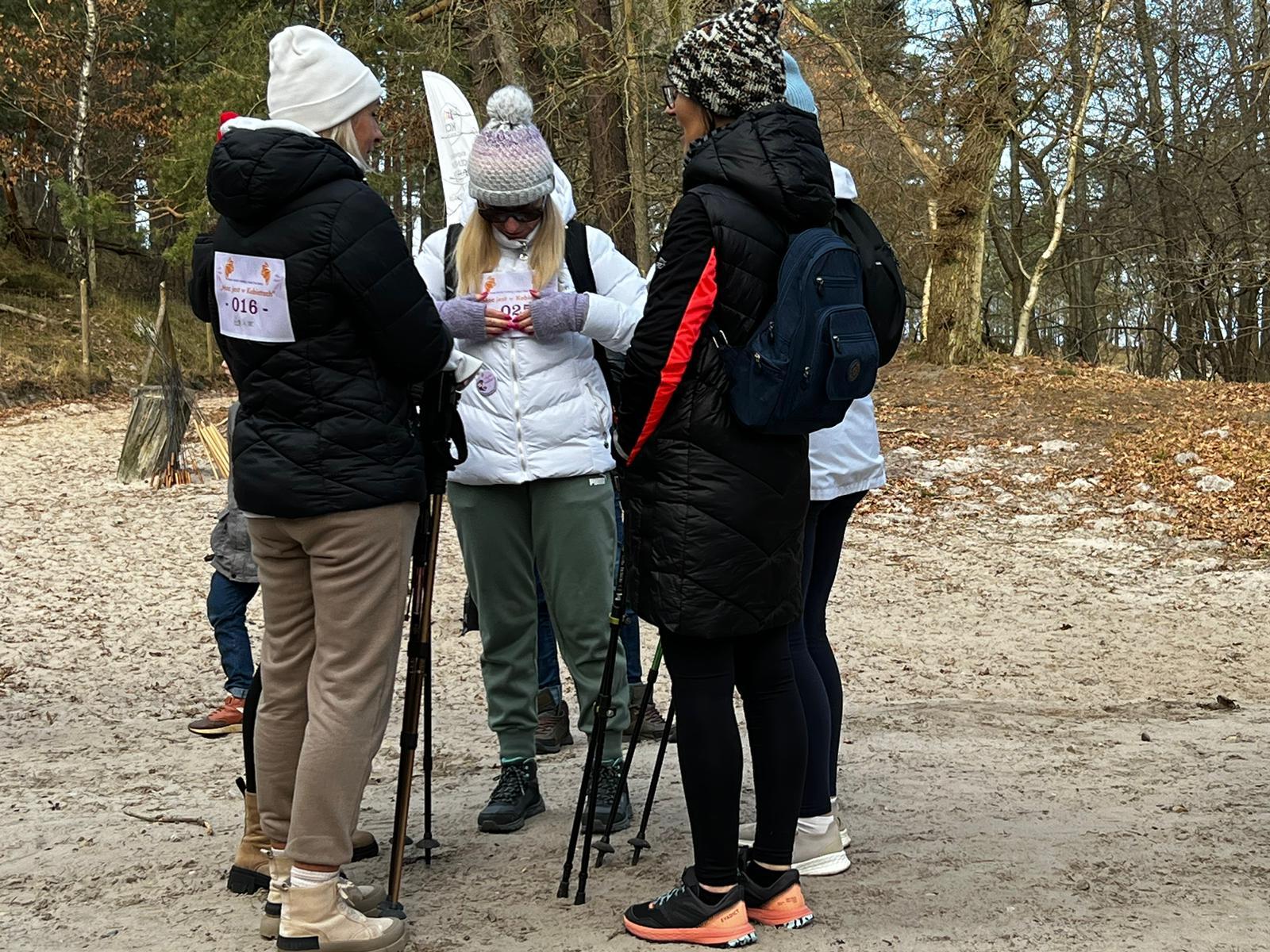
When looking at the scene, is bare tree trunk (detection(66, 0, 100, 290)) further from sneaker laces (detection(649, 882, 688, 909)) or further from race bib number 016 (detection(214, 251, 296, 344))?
sneaker laces (detection(649, 882, 688, 909))

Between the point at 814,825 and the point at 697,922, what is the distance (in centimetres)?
58

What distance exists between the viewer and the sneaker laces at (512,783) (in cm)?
397

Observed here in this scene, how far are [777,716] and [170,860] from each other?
1878 mm

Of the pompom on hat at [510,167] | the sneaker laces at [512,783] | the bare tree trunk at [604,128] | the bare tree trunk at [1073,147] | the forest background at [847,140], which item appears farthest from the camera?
the bare tree trunk at [1073,147]

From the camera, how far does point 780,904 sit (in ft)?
10.3

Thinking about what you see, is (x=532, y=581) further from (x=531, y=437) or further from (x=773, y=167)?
(x=773, y=167)

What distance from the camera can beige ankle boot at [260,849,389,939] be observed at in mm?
3109

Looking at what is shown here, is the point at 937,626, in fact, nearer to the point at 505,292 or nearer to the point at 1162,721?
the point at 1162,721

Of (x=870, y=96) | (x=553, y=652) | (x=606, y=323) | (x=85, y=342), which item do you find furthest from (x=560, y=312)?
(x=85, y=342)

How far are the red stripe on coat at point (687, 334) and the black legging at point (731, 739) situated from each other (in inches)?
22.8

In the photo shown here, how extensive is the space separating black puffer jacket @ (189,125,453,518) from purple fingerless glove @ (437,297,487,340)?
2.64 feet

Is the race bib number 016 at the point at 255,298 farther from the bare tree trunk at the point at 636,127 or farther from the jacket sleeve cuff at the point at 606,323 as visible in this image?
the bare tree trunk at the point at 636,127

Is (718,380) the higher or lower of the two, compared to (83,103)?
lower

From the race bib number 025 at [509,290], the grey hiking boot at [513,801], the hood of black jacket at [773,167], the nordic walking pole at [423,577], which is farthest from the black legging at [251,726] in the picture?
the hood of black jacket at [773,167]
